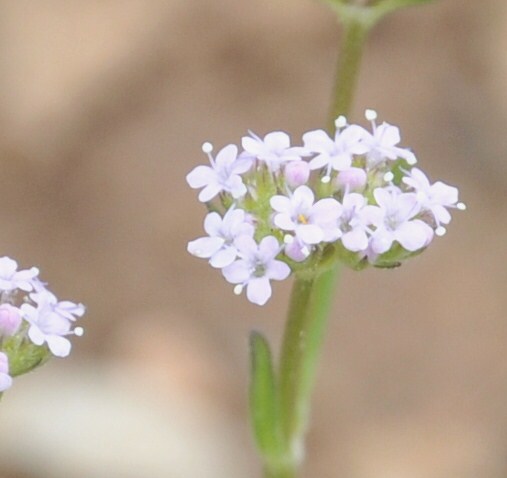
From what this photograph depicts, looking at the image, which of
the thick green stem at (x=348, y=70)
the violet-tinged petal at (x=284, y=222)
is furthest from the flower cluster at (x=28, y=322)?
the thick green stem at (x=348, y=70)

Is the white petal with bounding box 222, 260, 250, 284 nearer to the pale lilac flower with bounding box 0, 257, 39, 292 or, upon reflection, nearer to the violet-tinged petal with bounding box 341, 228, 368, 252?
the violet-tinged petal with bounding box 341, 228, 368, 252

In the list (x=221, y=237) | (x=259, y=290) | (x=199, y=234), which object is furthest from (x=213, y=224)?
(x=199, y=234)

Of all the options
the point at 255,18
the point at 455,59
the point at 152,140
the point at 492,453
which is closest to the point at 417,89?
the point at 455,59

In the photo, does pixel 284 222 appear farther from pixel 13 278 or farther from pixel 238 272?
pixel 13 278

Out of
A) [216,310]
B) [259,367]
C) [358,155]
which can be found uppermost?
[216,310]

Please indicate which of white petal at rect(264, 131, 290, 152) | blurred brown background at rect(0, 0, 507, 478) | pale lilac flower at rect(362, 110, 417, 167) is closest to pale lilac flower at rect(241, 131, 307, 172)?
Result: white petal at rect(264, 131, 290, 152)

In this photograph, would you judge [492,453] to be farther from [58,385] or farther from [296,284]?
[296,284]
